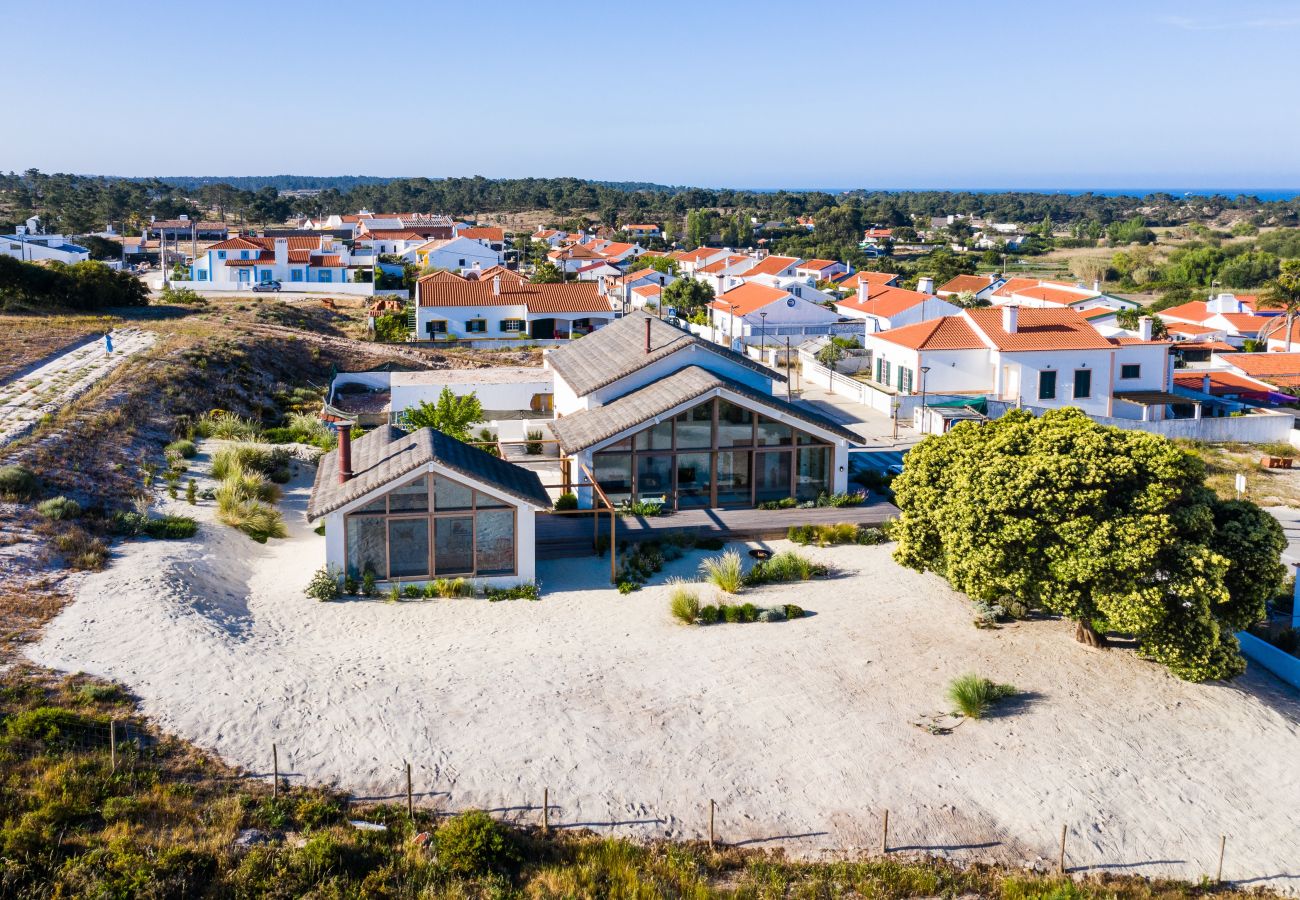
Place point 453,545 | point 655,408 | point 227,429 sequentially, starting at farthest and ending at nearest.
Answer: point 227,429 → point 655,408 → point 453,545

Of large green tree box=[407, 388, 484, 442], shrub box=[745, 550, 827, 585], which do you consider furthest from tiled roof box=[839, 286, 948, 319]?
shrub box=[745, 550, 827, 585]

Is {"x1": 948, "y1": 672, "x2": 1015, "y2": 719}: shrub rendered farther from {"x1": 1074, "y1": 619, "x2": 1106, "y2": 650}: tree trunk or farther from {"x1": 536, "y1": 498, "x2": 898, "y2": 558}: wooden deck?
{"x1": 536, "y1": 498, "x2": 898, "y2": 558}: wooden deck

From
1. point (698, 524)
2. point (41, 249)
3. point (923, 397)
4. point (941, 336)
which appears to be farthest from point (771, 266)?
point (698, 524)

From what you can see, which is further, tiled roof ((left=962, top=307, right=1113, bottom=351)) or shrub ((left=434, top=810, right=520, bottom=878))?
tiled roof ((left=962, top=307, right=1113, bottom=351))

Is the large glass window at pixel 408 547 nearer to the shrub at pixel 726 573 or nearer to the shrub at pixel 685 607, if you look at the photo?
the shrub at pixel 685 607

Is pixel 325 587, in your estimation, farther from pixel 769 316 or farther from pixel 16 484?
pixel 769 316

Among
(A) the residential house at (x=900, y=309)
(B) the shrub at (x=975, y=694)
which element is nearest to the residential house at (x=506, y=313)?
(A) the residential house at (x=900, y=309)

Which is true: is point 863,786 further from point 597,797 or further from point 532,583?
point 532,583
